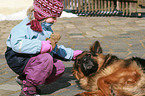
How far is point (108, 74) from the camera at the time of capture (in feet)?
12.0

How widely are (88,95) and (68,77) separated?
119 centimetres

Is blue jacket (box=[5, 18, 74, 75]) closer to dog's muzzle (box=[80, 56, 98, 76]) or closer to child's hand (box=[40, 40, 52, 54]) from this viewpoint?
child's hand (box=[40, 40, 52, 54])

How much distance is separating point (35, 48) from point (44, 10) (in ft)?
1.94

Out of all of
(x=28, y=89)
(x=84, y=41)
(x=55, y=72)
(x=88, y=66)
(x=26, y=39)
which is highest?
(x=26, y=39)

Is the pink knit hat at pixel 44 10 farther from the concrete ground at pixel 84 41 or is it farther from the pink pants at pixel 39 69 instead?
the concrete ground at pixel 84 41

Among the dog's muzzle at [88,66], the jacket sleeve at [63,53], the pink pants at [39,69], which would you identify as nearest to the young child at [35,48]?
the pink pants at [39,69]

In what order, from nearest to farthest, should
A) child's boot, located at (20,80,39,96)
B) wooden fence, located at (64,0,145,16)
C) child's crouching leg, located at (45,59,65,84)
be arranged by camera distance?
1. child's boot, located at (20,80,39,96)
2. child's crouching leg, located at (45,59,65,84)
3. wooden fence, located at (64,0,145,16)

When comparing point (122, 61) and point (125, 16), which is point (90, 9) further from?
point (122, 61)

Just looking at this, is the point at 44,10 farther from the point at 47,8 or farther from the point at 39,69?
the point at 39,69

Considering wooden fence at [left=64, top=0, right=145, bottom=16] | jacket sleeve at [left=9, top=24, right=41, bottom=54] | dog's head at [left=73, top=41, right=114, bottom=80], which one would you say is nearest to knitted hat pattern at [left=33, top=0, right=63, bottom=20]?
jacket sleeve at [left=9, top=24, right=41, bottom=54]

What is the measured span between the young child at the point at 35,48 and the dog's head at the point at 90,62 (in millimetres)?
364

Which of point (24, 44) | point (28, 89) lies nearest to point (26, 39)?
point (24, 44)

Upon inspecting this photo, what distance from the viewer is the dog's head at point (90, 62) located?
3.73 m

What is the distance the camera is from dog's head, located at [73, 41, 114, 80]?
3730mm
